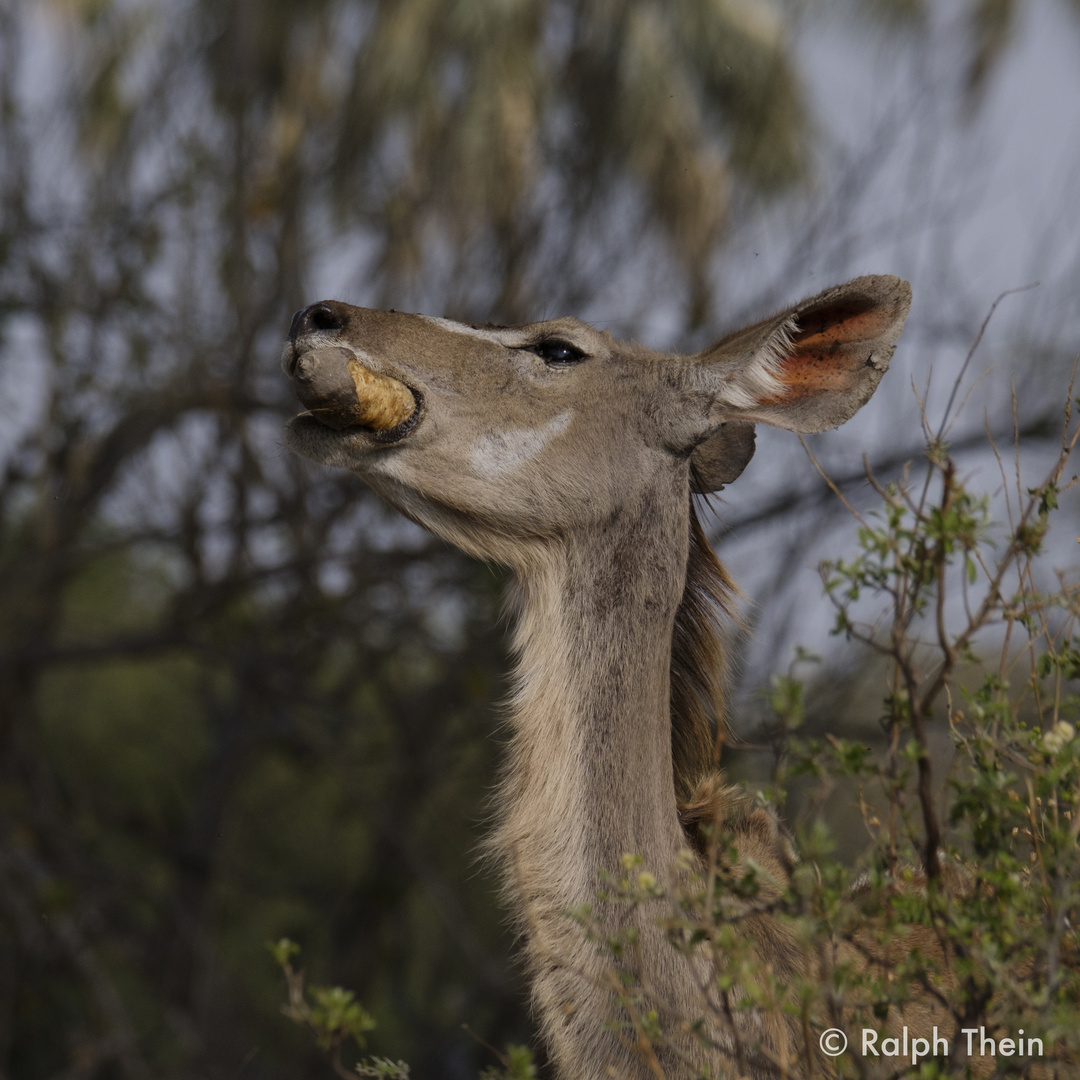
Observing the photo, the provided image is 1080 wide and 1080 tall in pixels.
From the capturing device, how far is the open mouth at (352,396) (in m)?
3.46

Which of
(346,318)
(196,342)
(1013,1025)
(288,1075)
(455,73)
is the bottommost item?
(1013,1025)

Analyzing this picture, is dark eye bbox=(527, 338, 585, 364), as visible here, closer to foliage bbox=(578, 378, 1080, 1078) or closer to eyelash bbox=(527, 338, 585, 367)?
eyelash bbox=(527, 338, 585, 367)

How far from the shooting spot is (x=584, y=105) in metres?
8.15

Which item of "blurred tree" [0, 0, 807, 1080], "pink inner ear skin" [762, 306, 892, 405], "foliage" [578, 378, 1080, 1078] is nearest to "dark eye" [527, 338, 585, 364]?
"pink inner ear skin" [762, 306, 892, 405]

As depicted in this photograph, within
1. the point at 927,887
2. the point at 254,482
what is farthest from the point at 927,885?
the point at 254,482

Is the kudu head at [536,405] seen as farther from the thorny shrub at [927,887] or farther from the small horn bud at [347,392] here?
the thorny shrub at [927,887]

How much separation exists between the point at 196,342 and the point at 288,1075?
5423mm

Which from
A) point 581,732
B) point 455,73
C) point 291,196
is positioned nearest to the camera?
point 581,732

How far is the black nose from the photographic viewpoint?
3.54 metres

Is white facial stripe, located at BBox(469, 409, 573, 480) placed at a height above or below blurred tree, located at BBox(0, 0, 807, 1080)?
below

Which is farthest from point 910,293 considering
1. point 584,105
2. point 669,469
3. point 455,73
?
point 455,73

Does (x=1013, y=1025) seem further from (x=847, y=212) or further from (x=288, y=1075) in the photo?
(x=288, y=1075)

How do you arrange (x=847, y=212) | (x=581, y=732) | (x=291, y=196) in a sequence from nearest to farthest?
1. (x=581, y=732)
2. (x=847, y=212)
3. (x=291, y=196)

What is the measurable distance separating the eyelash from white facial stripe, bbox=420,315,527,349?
0.05m
